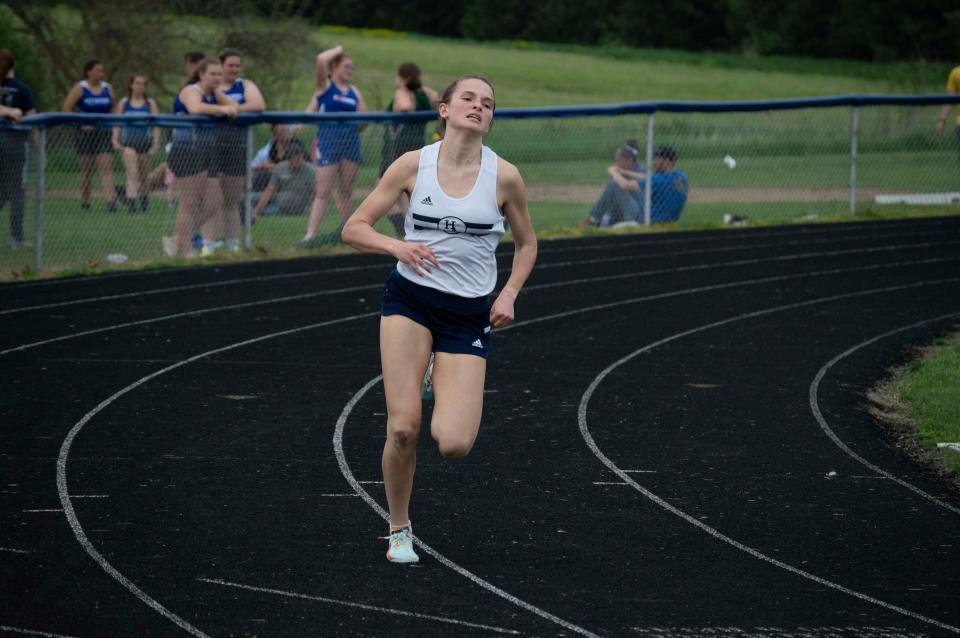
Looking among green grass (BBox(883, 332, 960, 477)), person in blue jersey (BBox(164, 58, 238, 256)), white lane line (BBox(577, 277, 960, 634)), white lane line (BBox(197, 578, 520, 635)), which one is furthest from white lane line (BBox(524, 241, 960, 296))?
white lane line (BBox(197, 578, 520, 635))

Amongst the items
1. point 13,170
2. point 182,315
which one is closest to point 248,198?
point 13,170

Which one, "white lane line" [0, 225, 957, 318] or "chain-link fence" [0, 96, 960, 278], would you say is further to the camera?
"chain-link fence" [0, 96, 960, 278]

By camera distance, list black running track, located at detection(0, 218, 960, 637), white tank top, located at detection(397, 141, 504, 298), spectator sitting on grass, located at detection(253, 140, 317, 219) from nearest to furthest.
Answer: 1. black running track, located at detection(0, 218, 960, 637)
2. white tank top, located at detection(397, 141, 504, 298)
3. spectator sitting on grass, located at detection(253, 140, 317, 219)

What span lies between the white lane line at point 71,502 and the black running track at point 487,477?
0.07 feet

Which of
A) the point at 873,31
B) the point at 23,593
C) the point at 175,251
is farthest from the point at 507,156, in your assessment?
the point at 873,31

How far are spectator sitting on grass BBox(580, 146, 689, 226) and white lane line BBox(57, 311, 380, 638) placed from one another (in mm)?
7655

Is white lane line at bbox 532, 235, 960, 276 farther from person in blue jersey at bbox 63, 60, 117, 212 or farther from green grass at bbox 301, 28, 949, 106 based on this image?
green grass at bbox 301, 28, 949, 106

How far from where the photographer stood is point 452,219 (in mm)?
6188

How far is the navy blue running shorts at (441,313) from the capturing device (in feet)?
20.5

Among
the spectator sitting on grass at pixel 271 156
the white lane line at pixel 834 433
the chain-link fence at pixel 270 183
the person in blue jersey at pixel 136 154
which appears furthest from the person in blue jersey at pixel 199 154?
the white lane line at pixel 834 433

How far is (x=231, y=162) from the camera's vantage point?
15.8 metres

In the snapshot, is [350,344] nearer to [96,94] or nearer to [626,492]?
[626,492]

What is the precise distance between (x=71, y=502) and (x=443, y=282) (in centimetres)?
225

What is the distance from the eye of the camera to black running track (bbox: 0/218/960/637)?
5.75 meters
